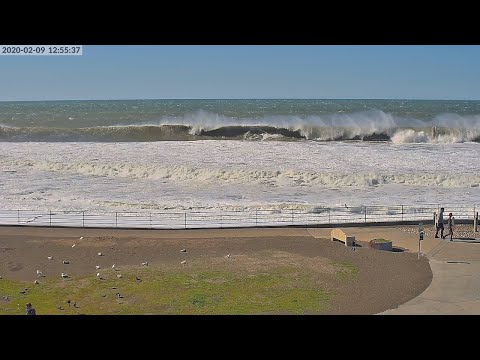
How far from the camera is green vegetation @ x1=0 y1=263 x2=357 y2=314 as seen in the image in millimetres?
→ 13477

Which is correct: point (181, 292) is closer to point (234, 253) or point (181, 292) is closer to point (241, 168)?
point (234, 253)

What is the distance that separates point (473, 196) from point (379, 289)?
15964 millimetres

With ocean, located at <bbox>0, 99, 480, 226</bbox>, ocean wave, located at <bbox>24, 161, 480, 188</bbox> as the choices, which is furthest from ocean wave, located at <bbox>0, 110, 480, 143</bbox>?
ocean wave, located at <bbox>24, 161, 480, 188</bbox>

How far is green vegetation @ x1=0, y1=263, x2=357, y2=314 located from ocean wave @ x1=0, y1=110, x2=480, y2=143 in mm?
40770

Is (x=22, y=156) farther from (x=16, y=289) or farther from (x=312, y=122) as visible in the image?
(x=312, y=122)

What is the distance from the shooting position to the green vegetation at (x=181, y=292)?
13477 mm

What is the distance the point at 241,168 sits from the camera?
3678 centimetres

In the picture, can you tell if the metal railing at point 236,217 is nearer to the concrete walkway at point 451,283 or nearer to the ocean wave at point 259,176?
the concrete walkway at point 451,283

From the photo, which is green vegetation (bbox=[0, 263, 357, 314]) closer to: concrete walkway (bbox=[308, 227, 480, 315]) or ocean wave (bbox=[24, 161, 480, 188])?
concrete walkway (bbox=[308, 227, 480, 315])

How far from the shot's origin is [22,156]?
1688 inches

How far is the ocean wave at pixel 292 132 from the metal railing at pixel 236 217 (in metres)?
30.6

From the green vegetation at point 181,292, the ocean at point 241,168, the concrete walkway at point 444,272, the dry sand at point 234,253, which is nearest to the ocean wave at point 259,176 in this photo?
the ocean at point 241,168

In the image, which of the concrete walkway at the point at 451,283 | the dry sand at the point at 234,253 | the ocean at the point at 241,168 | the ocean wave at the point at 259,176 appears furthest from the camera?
the ocean wave at the point at 259,176
